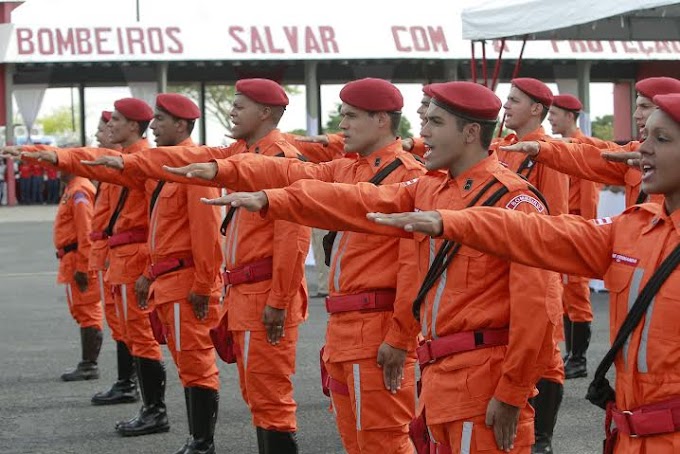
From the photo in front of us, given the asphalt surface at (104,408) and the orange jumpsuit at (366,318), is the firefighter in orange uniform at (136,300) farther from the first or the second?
the orange jumpsuit at (366,318)

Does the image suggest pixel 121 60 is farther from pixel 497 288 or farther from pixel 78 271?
pixel 497 288

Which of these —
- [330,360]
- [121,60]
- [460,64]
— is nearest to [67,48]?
[121,60]

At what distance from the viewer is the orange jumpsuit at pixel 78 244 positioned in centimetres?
1036

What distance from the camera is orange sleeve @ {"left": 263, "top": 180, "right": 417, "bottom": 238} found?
166 inches

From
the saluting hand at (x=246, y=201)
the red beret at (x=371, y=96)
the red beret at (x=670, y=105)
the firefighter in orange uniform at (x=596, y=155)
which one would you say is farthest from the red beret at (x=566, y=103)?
the red beret at (x=670, y=105)

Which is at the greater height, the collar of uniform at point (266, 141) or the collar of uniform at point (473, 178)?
the collar of uniform at point (266, 141)

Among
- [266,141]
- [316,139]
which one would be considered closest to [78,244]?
[316,139]

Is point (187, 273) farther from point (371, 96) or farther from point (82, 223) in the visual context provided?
point (82, 223)

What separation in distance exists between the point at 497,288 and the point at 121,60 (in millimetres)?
27082

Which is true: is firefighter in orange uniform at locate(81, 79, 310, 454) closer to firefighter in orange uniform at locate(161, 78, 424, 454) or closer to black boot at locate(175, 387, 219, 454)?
firefighter in orange uniform at locate(161, 78, 424, 454)

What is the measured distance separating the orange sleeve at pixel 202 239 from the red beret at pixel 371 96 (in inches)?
71.1

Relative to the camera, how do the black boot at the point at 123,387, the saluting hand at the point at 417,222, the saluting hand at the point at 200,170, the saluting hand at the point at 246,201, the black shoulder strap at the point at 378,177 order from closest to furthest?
1. the saluting hand at the point at 417,222
2. the saluting hand at the point at 246,201
3. the saluting hand at the point at 200,170
4. the black shoulder strap at the point at 378,177
5. the black boot at the point at 123,387

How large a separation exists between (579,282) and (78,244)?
4299 mm

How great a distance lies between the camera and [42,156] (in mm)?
7727
